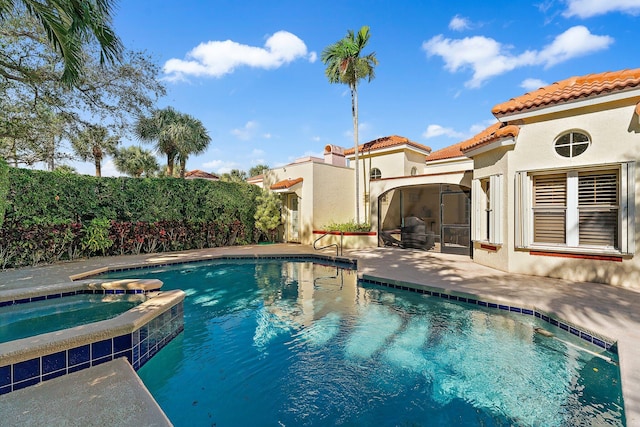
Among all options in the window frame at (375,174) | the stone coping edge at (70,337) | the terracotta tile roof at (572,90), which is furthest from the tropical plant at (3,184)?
the window frame at (375,174)

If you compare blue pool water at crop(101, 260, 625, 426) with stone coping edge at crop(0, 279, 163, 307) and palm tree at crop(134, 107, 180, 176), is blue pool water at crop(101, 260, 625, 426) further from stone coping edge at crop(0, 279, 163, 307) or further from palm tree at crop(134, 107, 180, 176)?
palm tree at crop(134, 107, 180, 176)

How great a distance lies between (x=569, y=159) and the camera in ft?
28.1

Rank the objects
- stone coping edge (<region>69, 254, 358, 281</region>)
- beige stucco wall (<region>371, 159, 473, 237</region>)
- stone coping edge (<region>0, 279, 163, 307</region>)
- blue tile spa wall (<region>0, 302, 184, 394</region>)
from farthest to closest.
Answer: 1. beige stucco wall (<region>371, 159, 473, 237</region>)
2. stone coping edge (<region>69, 254, 358, 281</region>)
3. stone coping edge (<region>0, 279, 163, 307</region>)
4. blue tile spa wall (<region>0, 302, 184, 394</region>)

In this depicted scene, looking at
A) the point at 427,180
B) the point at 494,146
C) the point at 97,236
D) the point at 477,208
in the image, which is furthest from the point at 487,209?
the point at 97,236

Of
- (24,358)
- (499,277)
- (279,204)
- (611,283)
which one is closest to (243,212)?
(279,204)

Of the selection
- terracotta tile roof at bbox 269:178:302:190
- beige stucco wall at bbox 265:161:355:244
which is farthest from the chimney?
terracotta tile roof at bbox 269:178:302:190

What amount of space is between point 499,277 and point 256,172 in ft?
168

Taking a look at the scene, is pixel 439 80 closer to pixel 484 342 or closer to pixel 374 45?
pixel 374 45

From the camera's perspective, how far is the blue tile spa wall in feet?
11.3

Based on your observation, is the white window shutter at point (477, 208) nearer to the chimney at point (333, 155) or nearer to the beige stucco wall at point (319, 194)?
the beige stucco wall at point (319, 194)

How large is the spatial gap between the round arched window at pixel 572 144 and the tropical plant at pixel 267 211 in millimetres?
13991

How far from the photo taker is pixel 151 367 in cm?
467

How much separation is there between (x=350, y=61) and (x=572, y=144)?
12.2 metres

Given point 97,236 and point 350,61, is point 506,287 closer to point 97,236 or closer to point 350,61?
point 350,61
